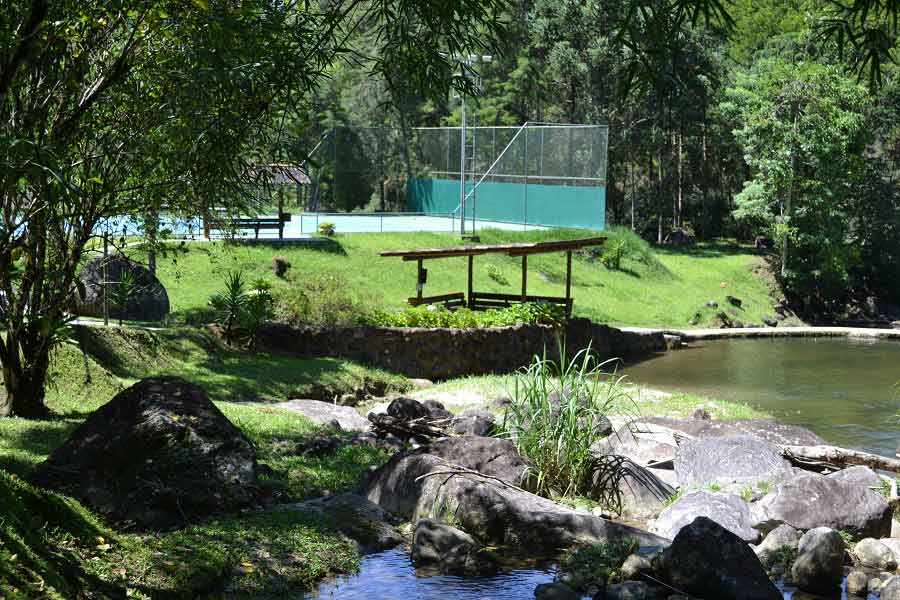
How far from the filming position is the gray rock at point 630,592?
21.9 feet

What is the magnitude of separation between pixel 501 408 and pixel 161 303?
305 inches

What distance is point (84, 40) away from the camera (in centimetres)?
891

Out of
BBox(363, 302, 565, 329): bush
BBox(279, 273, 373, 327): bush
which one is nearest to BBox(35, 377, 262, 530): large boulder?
BBox(279, 273, 373, 327): bush

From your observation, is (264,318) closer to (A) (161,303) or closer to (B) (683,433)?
(A) (161,303)

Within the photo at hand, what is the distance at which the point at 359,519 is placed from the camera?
7.53 metres

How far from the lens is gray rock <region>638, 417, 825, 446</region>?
12.0m

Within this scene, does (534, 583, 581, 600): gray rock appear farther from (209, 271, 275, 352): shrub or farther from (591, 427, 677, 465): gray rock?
(209, 271, 275, 352): shrub

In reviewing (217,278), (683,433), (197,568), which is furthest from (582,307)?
(197,568)

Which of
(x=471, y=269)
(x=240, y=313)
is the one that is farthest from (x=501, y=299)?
(x=240, y=313)

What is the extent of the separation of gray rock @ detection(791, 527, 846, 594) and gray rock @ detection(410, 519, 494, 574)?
90.6 inches

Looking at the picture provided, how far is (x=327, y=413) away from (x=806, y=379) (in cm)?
1135

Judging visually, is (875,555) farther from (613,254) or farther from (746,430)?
(613,254)

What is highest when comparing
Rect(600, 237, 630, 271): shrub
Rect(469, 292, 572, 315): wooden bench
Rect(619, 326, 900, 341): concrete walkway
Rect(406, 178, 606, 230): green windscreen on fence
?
Rect(406, 178, 606, 230): green windscreen on fence

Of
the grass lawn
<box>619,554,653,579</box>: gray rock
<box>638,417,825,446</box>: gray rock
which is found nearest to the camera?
<box>619,554,653,579</box>: gray rock
